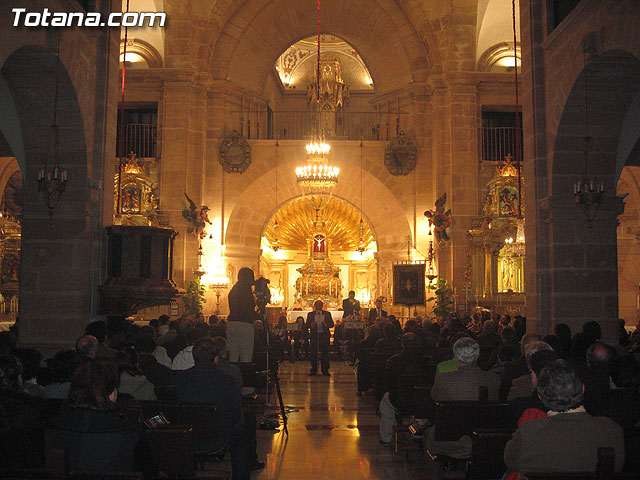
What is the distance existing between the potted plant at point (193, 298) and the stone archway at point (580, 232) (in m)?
11.3

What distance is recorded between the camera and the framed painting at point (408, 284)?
19.4 meters

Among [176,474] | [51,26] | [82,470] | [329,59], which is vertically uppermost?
[329,59]

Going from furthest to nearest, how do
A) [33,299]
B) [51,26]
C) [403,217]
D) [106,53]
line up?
[403,217], [106,53], [33,299], [51,26]

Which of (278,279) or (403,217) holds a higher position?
(403,217)

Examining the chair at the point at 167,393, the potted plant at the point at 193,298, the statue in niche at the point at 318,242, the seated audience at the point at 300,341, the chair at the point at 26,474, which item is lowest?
the seated audience at the point at 300,341

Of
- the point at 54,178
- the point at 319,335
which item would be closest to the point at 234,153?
the point at 319,335

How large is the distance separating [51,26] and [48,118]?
1536 mm

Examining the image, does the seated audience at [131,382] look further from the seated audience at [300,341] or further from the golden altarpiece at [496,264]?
the golden altarpiece at [496,264]

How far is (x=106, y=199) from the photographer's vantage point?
10586 millimetres

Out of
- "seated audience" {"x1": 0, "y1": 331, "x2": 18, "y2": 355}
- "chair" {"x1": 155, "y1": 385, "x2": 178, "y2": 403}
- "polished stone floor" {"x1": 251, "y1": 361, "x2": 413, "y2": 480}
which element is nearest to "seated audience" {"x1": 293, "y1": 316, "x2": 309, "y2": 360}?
"polished stone floor" {"x1": 251, "y1": 361, "x2": 413, "y2": 480}

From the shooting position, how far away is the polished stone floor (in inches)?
256

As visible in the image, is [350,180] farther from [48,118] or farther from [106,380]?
[106,380]

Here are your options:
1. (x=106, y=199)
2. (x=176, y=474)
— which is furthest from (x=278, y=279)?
(x=176, y=474)

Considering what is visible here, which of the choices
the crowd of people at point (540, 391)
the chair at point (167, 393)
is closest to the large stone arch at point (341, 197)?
the crowd of people at point (540, 391)
